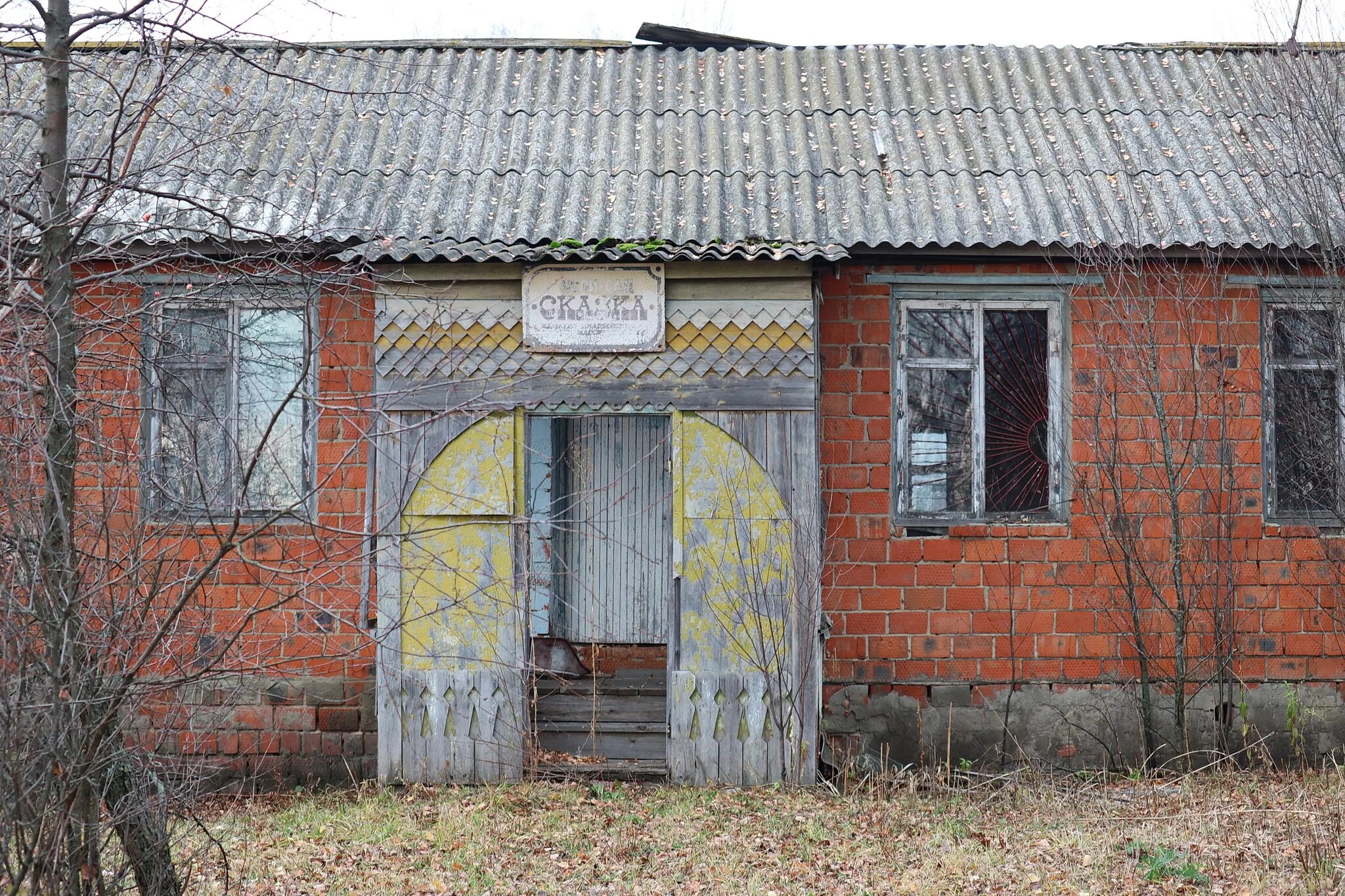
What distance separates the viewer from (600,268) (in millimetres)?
7031

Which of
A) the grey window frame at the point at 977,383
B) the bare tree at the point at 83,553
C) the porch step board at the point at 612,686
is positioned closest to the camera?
the bare tree at the point at 83,553

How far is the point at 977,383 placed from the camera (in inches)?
307

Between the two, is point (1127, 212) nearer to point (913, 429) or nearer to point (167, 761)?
point (913, 429)

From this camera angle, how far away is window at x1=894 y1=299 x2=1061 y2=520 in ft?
25.4

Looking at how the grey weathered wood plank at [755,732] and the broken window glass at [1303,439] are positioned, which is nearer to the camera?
the grey weathered wood plank at [755,732]

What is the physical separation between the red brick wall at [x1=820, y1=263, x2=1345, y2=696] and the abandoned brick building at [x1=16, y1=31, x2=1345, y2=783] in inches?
0.8

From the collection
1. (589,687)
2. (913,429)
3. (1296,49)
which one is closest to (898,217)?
(913,429)

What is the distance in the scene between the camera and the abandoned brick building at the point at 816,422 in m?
7.03

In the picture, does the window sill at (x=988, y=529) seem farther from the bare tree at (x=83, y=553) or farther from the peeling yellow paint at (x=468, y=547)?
the bare tree at (x=83, y=553)

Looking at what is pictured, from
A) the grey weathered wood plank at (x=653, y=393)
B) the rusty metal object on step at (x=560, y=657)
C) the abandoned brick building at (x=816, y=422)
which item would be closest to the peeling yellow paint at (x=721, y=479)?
the abandoned brick building at (x=816, y=422)

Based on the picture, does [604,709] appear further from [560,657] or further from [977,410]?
[977,410]

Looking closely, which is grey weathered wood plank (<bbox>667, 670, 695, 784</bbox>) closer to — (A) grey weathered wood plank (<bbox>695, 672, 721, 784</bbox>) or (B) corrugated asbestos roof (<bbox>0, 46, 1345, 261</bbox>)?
(A) grey weathered wood plank (<bbox>695, 672, 721, 784</bbox>)

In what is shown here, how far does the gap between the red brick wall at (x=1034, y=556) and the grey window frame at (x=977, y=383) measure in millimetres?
83

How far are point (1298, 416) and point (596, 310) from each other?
4499mm
